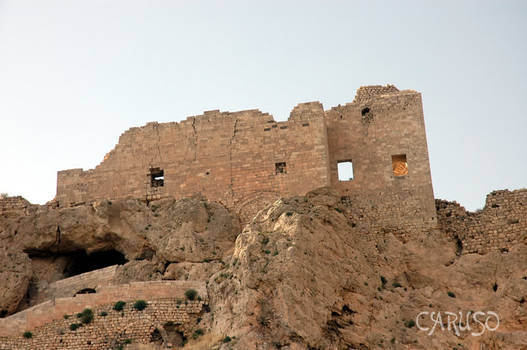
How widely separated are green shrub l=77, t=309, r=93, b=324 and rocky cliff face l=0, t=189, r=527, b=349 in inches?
106

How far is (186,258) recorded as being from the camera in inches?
829

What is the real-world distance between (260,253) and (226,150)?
5.35 m

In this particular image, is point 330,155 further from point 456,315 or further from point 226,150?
point 456,315

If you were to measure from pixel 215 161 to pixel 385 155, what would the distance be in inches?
219

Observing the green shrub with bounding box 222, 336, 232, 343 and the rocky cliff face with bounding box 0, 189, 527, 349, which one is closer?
the green shrub with bounding box 222, 336, 232, 343

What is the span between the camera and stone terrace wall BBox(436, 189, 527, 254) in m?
20.9

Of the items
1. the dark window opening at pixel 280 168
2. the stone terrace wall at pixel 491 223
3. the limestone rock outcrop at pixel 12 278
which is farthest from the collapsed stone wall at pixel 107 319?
the stone terrace wall at pixel 491 223

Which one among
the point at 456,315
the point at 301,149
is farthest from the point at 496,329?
the point at 301,149

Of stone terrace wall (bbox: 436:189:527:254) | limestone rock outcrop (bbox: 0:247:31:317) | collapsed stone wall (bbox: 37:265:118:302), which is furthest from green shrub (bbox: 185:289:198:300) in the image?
stone terrace wall (bbox: 436:189:527:254)

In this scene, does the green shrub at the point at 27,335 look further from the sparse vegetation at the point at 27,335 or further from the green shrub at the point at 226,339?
the green shrub at the point at 226,339

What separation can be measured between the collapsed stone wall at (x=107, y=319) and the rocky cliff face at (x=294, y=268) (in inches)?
34.6

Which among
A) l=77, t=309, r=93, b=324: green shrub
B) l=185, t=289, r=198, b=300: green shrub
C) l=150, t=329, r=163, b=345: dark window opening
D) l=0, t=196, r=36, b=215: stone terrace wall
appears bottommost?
l=150, t=329, r=163, b=345: dark window opening

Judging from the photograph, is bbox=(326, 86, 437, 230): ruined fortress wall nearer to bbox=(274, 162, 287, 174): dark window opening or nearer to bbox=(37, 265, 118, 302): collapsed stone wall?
bbox=(274, 162, 287, 174): dark window opening

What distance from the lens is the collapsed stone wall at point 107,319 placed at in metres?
18.0
